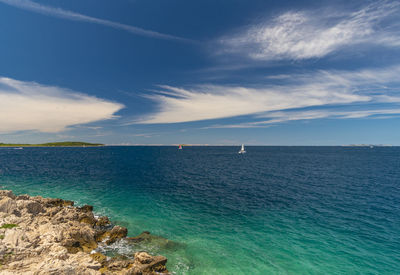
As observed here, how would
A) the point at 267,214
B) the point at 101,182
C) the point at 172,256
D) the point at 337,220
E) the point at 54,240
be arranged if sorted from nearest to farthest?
the point at 54,240
the point at 172,256
the point at 337,220
the point at 267,214
the point at 101,182

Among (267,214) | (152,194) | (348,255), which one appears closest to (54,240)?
(152,194)

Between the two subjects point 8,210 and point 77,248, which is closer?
point 77,248

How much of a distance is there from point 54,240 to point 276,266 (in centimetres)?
2388

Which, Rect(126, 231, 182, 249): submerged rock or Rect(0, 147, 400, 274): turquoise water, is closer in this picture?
Rect(0, 147, 400, 274): turquoise water

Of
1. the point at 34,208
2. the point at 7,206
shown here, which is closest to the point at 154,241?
the point at 34,208

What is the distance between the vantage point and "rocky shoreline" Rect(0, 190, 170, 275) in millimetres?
13691

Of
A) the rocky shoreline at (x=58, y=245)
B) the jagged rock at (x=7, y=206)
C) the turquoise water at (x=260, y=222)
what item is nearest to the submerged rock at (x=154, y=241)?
the rocky shoreline at (x=58, y=245)

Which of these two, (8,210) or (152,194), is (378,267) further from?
(8,210)

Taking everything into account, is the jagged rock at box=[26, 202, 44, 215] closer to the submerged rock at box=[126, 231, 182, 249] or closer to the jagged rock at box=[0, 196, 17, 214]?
the jagged rock at box=[0, 196, 17, 214]

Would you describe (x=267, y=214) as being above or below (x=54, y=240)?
below

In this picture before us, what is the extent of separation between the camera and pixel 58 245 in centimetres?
1762

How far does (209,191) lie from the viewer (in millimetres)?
47719

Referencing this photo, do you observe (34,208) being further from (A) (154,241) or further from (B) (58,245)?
(A) (154,241)

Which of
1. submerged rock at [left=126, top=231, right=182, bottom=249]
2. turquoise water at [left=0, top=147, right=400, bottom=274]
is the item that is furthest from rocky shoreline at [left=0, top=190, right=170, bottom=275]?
turquoise water at [left=0, top=147, right=400, bottom=274]
